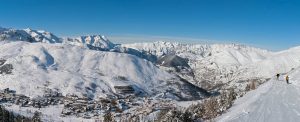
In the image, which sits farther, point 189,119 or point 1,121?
point 1,121

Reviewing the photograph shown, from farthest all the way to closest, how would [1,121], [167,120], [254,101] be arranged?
[1,121] < [254,101] < [167,120]

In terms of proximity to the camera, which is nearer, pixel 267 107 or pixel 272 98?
pixel 267 107

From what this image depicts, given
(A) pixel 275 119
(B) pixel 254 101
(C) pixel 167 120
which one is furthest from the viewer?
(B) pixel 254 101

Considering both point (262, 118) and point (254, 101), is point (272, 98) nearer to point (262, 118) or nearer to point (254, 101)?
point (254, 101)

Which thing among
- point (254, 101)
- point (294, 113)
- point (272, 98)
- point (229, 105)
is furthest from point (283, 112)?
point (229, 105)

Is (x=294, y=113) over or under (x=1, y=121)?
over

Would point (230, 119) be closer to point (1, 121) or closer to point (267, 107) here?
point (267, 107)

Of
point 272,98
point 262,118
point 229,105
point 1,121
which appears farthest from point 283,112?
point 1,121

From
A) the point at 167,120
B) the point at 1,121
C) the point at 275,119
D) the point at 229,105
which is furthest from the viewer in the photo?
the point at 1,121

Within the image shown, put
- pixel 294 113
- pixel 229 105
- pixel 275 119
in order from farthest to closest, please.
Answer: pixel 229 105, pixel 294 113, pixel 275 119
